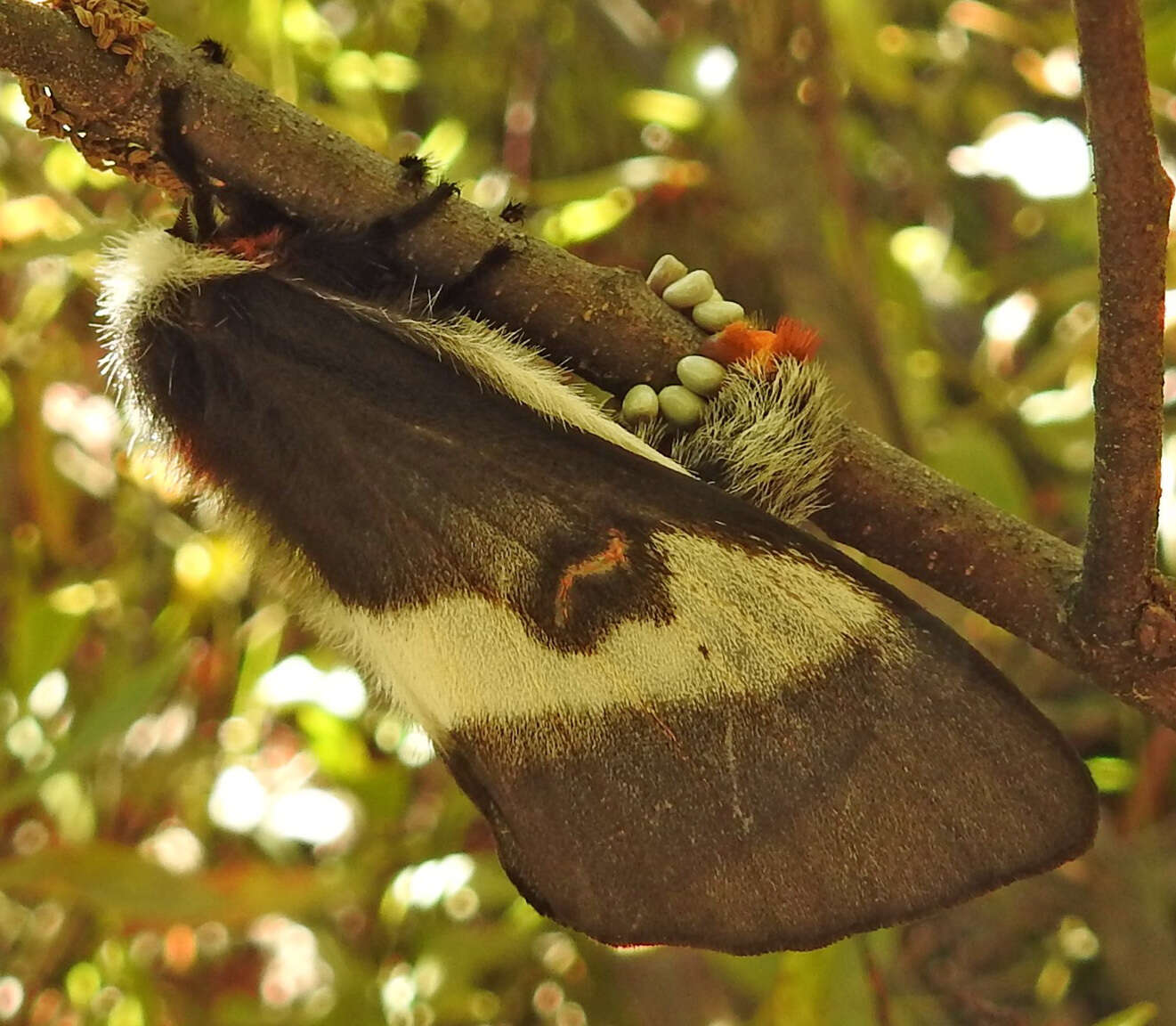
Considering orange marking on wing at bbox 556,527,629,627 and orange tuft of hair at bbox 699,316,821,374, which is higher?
orange tuft of hair at bbox 699,316,821,374

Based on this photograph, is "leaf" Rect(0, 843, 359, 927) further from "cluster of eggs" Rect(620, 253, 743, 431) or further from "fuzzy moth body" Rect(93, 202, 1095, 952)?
"cluster of eggs" Rect(620, 253, 743, 431)

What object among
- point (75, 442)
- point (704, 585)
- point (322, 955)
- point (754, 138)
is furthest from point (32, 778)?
point (754, 138)

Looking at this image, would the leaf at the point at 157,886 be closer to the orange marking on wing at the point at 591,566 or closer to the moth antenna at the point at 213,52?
the orange marking on wing at the point at 591,566

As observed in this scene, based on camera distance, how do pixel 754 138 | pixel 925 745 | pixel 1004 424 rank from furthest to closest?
1. pixel 1004 424
2. pixel 754 138
3. pixel 925 745

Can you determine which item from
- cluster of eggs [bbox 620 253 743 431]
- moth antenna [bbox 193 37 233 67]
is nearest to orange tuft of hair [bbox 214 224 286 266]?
moth antenna [bbox 193 37 233 67]

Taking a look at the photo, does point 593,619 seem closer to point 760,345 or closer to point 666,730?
point 666,730

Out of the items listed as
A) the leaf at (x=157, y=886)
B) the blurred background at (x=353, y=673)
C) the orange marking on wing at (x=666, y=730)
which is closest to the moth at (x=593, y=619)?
the orange marking on wing at (x=666, y=730)

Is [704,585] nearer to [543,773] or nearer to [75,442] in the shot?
[543,773]
